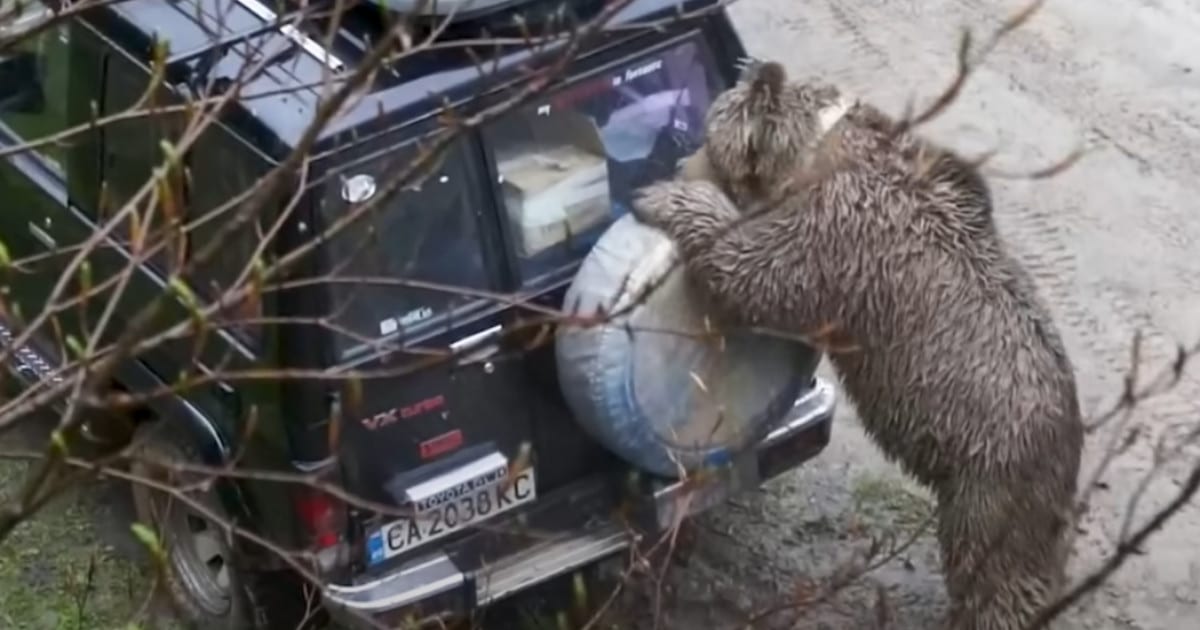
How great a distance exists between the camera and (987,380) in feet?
16.6

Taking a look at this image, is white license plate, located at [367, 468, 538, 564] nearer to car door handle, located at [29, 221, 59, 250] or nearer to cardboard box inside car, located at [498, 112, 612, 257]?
cardboard box inside car, located at [498, 112, 612, 257]

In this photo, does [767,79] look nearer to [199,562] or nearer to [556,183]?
[556,183]

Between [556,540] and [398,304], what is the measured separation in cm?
80

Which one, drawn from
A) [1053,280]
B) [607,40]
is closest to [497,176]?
[607,40]

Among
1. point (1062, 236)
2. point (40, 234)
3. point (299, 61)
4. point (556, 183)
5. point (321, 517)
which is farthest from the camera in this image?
point (1062, 236)

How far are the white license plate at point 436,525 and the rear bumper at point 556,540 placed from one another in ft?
0.19

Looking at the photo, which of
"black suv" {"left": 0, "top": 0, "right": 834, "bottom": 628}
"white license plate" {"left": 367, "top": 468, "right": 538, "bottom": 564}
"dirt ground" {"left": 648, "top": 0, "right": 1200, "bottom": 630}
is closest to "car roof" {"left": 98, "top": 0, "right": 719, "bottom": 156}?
"black suv" {"left": 0, "top": 0, "right": 834, "bottom": 628}

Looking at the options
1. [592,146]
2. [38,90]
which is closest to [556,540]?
[592,146]

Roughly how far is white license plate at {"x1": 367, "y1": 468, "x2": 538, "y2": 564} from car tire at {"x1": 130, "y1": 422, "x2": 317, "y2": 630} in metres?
0.27

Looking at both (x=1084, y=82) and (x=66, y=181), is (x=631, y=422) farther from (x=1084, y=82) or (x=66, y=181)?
(x=1084, y=82)

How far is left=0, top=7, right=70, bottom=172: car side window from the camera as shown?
18.2 ft

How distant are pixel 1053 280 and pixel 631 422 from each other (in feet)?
10.2

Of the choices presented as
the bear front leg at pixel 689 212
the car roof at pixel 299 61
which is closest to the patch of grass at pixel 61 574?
the car roof at pixel 299 61

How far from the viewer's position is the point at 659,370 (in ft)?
16.1
